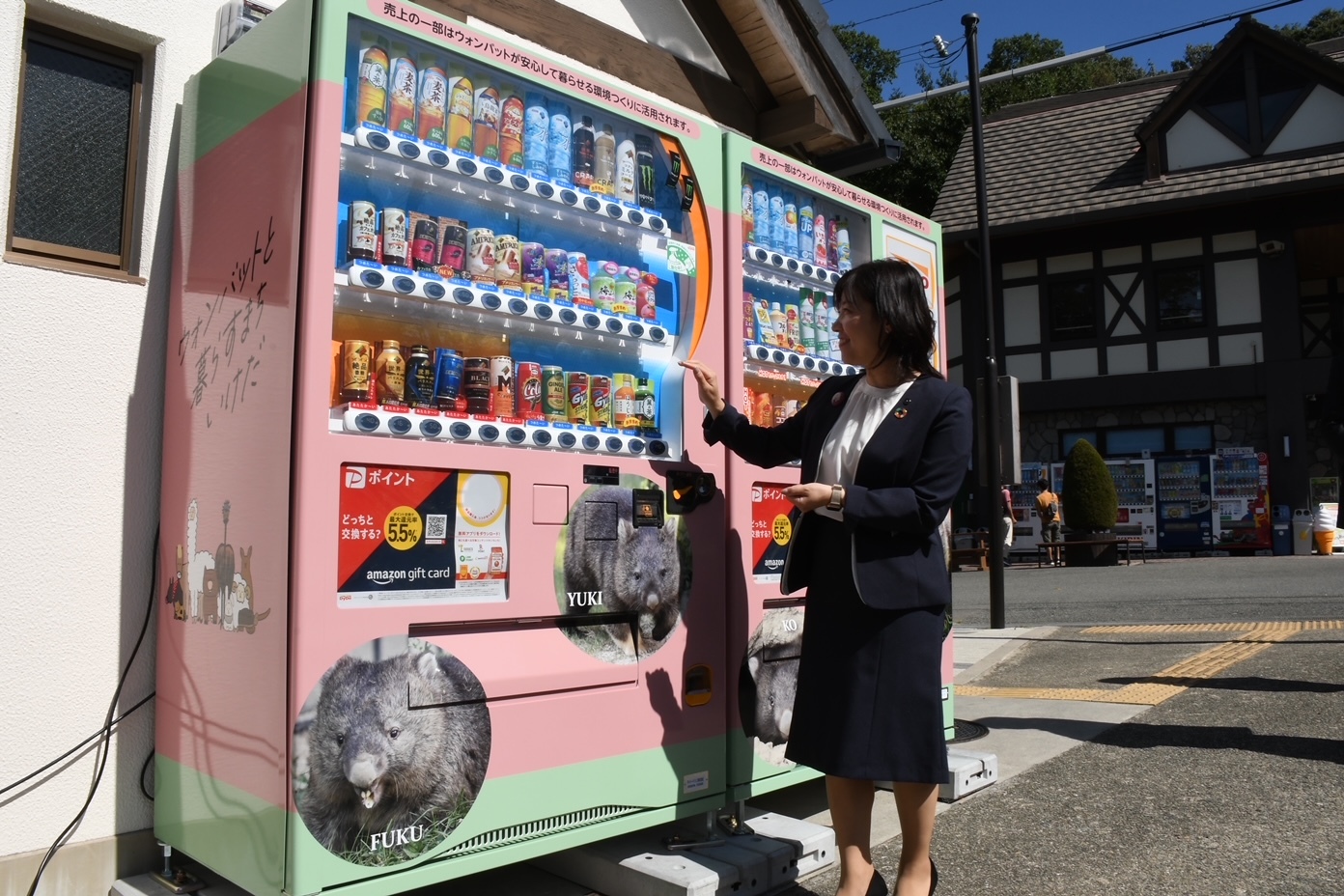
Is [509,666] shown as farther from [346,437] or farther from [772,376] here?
[772,376]

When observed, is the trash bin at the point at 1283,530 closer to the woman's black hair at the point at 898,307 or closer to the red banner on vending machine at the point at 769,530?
the red banner on vending machine at the point at 769,530

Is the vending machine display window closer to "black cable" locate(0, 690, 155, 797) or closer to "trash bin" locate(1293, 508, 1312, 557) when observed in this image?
"black cable" locate(0, 690, 155, 797)

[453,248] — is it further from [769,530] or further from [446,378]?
[769,530]

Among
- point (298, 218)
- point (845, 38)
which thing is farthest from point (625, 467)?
point (845, 38)

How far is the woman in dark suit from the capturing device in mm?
2508

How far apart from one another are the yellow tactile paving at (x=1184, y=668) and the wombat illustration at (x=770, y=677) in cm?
262

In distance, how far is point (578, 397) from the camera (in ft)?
10.9

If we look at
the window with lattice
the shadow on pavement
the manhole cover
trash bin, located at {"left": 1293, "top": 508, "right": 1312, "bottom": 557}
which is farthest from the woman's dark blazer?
trash bin, located at {"left": 1293, "top": 508, "right": 1312, "bottom": 557}

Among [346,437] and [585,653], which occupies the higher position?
[346,437]

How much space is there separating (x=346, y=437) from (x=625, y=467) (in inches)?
36.9

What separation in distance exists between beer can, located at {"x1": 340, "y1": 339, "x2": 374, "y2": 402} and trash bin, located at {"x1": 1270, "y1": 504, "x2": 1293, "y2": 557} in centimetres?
1863

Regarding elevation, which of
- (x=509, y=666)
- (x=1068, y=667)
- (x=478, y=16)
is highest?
(x=478, y=16)

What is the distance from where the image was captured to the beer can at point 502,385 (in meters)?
3.07

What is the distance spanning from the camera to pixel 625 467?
125 inches
